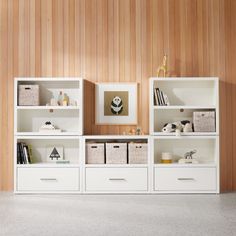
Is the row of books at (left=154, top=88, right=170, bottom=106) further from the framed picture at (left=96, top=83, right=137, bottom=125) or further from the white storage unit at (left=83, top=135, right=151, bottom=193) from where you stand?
the white storage unit at (left=83, top=135, right=151, bottom=193)

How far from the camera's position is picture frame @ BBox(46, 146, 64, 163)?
545cm

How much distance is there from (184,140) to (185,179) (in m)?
0.55

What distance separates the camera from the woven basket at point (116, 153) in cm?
520

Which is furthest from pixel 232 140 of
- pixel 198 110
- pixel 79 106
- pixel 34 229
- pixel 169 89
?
pixel 34 229

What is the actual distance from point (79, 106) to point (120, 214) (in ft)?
5.20

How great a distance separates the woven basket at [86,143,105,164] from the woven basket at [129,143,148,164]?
1.09ft

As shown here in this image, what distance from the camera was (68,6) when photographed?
218 inches

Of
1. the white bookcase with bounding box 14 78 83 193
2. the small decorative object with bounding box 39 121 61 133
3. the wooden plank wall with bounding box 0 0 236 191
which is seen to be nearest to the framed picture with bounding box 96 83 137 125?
the wooden plank wall with bounding box 0 0 236 191

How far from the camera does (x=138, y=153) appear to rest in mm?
5191

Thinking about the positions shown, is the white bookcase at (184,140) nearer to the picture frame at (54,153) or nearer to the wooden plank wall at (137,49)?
the wooden plank wall at (137,49)

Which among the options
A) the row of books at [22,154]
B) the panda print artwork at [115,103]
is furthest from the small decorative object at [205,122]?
the row of books at [22,154]

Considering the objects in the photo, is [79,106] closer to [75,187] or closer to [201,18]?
[75,187]

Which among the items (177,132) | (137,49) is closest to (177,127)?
(177,132)

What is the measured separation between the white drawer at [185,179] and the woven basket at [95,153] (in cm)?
67
